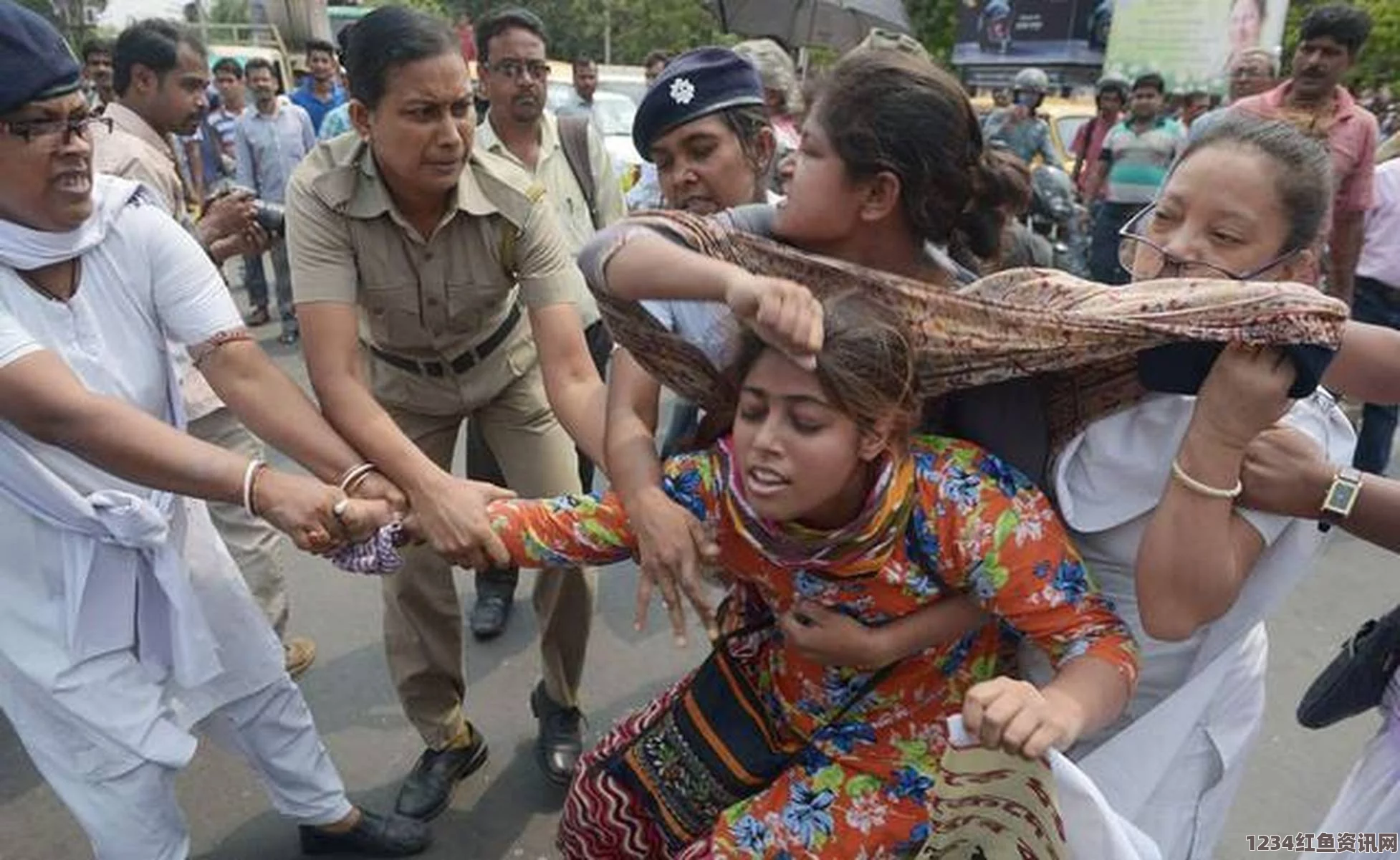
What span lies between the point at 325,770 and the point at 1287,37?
83.3 ft

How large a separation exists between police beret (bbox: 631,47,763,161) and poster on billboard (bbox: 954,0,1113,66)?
21.5 meters

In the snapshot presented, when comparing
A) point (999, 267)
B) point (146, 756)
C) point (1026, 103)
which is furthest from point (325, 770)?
point (1026, 103)

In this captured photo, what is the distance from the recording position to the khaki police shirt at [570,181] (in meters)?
Result: 3.61

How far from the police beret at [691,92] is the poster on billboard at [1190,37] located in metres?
11.6

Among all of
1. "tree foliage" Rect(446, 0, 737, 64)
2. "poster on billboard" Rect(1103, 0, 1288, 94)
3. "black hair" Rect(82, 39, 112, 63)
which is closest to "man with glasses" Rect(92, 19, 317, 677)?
"black hair" Rect(82, 39, 112, 63)

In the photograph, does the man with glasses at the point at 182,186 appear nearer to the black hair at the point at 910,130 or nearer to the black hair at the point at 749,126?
the black hair at the point at 749,126

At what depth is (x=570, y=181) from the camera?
3762 mm

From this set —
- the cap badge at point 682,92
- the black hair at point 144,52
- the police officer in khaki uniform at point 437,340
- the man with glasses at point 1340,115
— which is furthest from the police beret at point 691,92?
the man with glasses at point 1340,115

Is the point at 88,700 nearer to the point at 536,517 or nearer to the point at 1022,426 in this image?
the point at 536,517

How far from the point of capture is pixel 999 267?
1585 mm

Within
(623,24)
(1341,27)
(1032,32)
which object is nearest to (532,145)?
(1341,27)

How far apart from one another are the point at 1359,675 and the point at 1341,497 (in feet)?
1.66

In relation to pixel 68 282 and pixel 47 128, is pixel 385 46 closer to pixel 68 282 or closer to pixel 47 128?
pixel 47 128

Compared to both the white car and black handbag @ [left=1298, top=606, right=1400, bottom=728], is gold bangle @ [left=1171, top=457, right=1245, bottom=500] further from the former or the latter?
the white car
